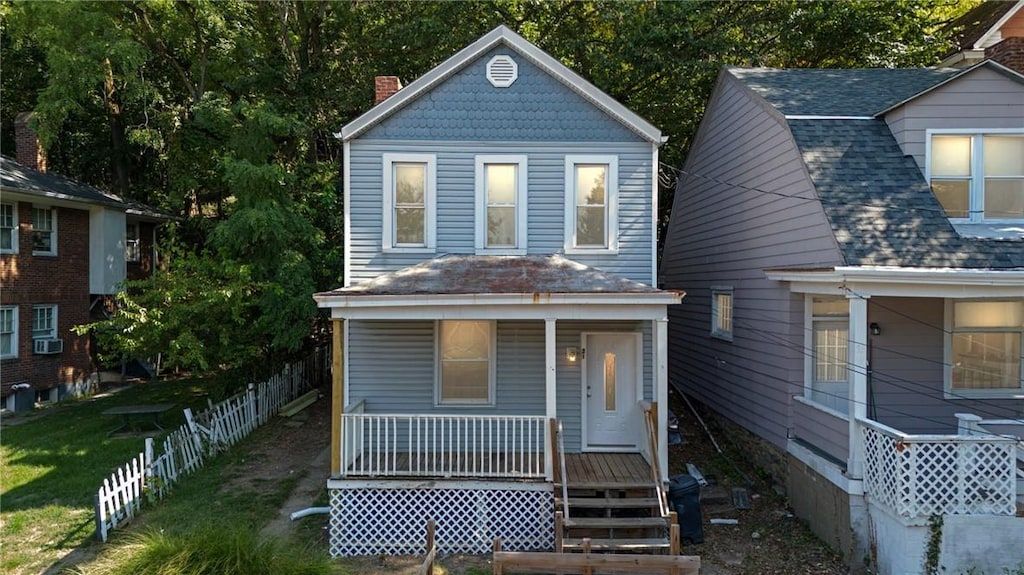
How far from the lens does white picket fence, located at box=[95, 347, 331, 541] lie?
28.3 ft

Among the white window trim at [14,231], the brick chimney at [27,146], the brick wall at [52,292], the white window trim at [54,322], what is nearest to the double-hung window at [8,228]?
the white window trim at [14,231]

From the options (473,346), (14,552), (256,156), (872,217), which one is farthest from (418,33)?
(14,552)

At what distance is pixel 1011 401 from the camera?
8.81 m

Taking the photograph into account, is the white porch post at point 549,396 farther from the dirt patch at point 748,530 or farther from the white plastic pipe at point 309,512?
the white plastic pipe at point 309,512

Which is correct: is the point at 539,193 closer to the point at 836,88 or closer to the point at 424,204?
the point at 424,204

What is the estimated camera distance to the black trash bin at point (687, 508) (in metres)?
8.41

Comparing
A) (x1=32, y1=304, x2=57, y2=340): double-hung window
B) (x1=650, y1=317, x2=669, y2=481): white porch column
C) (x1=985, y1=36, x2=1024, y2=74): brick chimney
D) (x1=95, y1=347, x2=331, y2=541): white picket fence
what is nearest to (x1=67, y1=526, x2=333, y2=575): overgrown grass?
(x1=95, y1=347, x2=331, y2=541): white picket fence

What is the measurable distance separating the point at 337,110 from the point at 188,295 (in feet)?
26.9

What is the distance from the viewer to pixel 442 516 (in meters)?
8.51

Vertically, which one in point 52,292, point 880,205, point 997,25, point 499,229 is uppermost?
point 997,25

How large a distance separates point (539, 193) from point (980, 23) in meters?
16.9

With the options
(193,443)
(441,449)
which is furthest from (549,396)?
(193,443)

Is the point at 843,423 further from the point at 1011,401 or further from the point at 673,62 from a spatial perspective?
the point at 673,62

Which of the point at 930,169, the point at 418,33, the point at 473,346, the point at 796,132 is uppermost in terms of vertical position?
the point at 418,33
